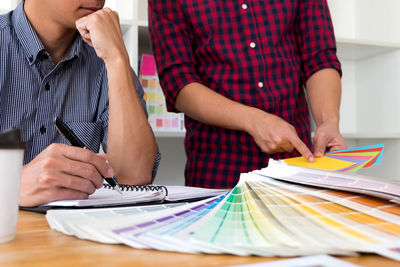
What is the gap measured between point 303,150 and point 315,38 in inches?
24.2

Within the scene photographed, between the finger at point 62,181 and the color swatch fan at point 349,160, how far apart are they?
1.20 ft

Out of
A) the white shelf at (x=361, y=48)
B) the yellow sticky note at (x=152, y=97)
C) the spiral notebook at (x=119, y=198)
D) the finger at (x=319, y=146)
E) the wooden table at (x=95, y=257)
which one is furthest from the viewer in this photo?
the white shelf at (x=361, y=48)

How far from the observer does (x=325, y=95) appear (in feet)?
A: 4.66

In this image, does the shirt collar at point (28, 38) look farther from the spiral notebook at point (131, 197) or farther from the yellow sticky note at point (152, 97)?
the yellow sticky note at point (152, 97)

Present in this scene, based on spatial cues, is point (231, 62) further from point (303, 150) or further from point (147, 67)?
point (147, 67)

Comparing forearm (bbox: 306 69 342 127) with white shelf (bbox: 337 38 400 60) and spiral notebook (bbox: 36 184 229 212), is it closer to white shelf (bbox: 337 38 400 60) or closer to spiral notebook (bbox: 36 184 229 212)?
spiral notebook (bbox: 36 184 229 212)

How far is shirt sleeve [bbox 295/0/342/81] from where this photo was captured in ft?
4.88

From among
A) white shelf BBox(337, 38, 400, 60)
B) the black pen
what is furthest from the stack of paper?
white shelf BBox(337, 38, 400, 60)

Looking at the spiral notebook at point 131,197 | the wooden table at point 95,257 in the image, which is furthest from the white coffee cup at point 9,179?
the spiral notebook at point 131,197

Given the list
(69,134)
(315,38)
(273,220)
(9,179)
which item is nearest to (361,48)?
(315,38)

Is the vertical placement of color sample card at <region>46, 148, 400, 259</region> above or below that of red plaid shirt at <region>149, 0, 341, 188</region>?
below

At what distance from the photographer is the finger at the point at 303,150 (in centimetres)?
95

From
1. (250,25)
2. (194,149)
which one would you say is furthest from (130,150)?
(250,25)

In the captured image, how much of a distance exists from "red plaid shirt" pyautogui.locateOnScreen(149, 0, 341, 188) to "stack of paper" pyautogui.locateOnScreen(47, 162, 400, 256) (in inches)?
29.7
